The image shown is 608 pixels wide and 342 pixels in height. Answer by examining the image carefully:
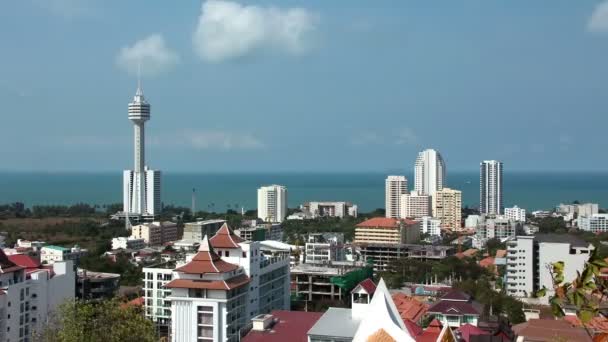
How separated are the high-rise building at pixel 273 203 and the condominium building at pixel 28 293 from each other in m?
35.0

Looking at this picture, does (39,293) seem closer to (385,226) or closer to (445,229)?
(385,226)

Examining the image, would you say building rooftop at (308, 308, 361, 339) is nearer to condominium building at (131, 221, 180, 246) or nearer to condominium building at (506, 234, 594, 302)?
condominium building at (506, 234, 594, 302)

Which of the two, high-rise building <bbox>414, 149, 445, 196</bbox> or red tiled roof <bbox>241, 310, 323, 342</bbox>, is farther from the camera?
high-rise building <bbox>414, 149, 445, 196</bbox>

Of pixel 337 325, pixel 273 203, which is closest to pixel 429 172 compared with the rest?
pixel 273 203

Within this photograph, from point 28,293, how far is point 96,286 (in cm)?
536

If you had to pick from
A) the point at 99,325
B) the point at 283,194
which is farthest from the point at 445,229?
the point at 99,325

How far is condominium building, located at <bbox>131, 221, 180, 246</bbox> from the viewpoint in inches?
1302

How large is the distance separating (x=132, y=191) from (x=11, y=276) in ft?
114

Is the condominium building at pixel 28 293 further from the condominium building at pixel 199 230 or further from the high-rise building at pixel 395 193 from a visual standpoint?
the high-rise building at pixel 395 193

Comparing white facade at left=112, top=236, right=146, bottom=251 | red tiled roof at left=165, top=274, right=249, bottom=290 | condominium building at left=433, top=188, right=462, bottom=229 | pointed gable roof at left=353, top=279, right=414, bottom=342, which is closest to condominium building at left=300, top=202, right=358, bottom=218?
condominium building at left=433, top=188, right=462, bottom=229

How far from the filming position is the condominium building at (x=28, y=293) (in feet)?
37.8

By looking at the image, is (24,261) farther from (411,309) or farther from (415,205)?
(415,205)

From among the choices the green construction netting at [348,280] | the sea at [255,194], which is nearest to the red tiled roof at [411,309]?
the green construction netting at [348,280]

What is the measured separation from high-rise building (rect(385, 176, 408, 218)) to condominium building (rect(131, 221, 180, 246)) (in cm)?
1734
